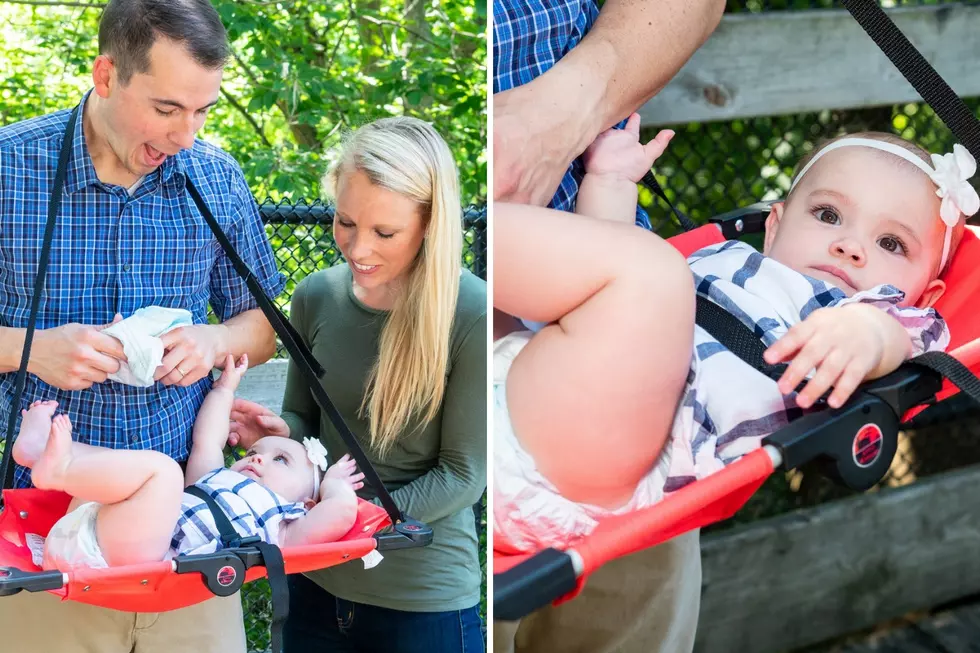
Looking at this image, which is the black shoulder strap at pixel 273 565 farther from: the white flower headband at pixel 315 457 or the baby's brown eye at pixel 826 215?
the baby's brown eye at pixel 826 215

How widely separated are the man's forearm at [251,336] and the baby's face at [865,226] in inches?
27.7

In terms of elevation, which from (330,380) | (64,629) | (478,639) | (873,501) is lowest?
(873,501)

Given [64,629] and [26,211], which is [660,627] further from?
[26,211]

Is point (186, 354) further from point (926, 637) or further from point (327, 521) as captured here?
point (926, 637)

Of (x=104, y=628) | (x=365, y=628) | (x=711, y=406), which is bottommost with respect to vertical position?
(x=365, y=628)

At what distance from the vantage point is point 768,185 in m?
2.16

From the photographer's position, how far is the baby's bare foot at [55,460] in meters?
1.07

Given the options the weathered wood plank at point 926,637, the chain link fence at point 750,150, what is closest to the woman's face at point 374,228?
the chain link fence at point 750,150

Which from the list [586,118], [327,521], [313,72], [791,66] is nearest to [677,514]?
[586,118]

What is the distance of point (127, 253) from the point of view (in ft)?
4.01

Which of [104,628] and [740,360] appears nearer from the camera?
[740,360]

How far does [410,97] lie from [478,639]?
1474 millimetres

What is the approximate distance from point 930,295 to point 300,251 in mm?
1375

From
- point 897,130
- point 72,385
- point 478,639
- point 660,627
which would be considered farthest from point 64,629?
point 897,130
